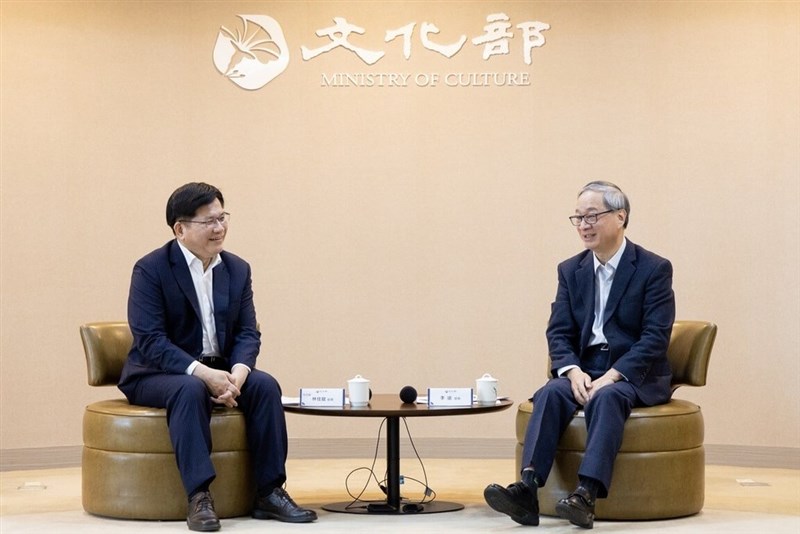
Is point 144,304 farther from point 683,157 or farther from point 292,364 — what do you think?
point 683,157

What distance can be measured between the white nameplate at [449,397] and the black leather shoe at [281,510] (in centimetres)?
60

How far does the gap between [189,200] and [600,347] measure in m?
1.66

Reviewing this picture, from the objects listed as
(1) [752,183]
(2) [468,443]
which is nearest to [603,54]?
(1) [752,183]

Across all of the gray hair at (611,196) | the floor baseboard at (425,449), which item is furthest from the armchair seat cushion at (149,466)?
the floor baseboard at (425,449)

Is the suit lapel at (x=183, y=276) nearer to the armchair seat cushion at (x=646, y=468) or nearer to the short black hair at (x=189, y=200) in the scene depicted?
the short black hair at (x=189, y=200)

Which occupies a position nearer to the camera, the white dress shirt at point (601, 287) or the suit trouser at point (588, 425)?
the suit trouser at point (588, 425)

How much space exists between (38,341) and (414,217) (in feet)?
7.06

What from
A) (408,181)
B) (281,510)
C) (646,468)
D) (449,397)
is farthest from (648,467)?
(408,181)

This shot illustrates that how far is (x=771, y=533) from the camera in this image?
3.79 m

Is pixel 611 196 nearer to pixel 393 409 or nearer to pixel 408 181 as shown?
pixel 393 409

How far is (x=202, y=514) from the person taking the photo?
3730 mm

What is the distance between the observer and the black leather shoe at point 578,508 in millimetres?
3672

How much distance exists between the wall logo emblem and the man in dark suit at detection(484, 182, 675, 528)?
258 cm

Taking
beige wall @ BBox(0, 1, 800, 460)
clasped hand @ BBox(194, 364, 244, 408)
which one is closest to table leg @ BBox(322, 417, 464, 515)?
clasped hand @ BBox(194, 364, 244, 408)
